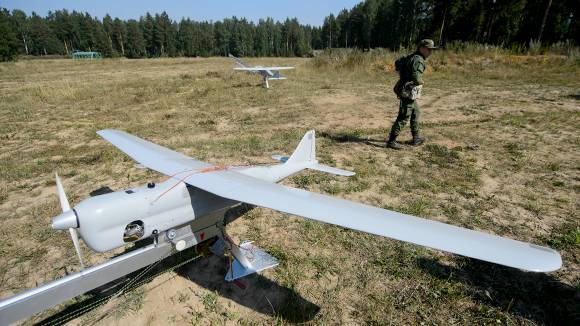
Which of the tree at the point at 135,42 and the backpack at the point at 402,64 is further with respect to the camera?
the tree at the point at 135,42

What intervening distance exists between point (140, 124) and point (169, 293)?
949cm

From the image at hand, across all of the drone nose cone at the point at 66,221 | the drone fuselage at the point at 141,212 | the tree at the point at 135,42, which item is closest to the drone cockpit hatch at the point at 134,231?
the drone fuselage at the point at 141,212

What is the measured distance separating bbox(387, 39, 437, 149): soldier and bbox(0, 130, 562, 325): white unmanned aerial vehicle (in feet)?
18.0

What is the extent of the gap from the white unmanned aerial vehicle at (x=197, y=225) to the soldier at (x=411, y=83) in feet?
18.0

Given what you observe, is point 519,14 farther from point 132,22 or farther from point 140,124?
point 132,22

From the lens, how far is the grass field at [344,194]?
149 inches

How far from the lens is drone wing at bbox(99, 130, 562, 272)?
245 centimetres

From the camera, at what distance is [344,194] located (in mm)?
6344

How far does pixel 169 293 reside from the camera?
408 cm

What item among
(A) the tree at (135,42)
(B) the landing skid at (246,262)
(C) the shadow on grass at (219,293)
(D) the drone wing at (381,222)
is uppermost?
(A) the tree at (135,42)

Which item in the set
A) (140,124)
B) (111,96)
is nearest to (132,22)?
(111,96)

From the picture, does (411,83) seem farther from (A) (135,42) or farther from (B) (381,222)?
(A) (135,42)

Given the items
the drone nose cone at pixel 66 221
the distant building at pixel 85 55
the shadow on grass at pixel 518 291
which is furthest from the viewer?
the distant building at pixel 85 55

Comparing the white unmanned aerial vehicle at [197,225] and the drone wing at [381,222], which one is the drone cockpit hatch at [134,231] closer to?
the white unmanned aerial vehicle at [197,225]
